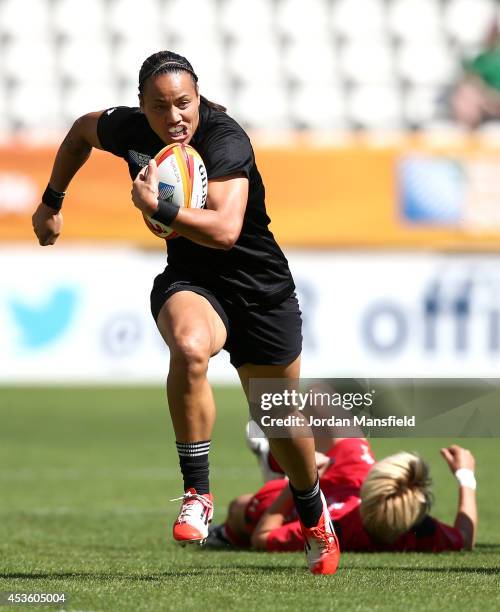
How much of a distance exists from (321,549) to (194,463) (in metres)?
0.77

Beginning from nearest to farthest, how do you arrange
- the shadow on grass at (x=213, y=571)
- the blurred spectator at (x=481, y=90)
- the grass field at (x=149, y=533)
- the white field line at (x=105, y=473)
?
the grass field at (x=149, y=533), the shadow on grass at (x=213, y=571), the white field line at (x=105, y=473), the blurred spectator at (x=481, y=90)


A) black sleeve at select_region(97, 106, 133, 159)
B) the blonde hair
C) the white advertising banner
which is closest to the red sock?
the blonde hair

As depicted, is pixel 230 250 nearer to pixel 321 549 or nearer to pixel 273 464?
pixel 321 549

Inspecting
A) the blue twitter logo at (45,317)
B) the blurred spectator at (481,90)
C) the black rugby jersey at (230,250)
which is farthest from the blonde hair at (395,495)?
the blurred spectator at (481,90)

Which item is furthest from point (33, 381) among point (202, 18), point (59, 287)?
point (202, 18)

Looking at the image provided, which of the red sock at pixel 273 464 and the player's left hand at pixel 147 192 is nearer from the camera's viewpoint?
the player's left hand at pixel 147 192

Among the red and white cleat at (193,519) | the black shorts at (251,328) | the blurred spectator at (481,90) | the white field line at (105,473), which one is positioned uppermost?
the blurred spectator at (481,90)

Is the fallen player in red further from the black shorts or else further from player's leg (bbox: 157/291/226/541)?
player's leg (bbox: 157/291/226/541)

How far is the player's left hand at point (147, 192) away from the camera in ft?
14.8

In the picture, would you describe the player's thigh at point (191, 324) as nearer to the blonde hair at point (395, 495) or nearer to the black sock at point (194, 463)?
the black sock at point (194, 463)

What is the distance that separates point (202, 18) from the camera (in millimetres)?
18406

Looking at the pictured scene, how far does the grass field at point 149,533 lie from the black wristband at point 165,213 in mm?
1331

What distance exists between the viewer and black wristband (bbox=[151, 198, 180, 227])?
450 cm

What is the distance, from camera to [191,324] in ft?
15.0
